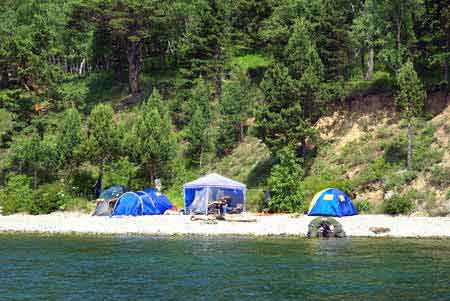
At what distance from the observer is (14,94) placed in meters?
56.5

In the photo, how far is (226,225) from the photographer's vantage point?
121ft

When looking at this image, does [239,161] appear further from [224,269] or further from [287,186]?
[224,269]

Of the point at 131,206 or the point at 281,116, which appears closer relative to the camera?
the point at 131,206

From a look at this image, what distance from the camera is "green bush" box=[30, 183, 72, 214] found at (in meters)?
45.9

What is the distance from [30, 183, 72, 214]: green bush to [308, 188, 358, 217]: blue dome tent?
718 inches

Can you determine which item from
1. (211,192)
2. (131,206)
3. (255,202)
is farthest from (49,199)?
(255,202)

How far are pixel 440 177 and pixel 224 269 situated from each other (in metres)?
22.0

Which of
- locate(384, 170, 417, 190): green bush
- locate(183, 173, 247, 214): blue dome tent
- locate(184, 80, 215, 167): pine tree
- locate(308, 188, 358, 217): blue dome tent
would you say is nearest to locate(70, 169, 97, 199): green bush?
locate(184, 80, 215, 167): pine tree

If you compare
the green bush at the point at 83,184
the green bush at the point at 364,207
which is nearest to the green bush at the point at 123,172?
the green bush at the point at 83,184

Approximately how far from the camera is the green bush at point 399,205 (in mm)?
38406

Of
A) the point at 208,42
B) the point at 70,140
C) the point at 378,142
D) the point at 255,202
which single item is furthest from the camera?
the point at 208,42

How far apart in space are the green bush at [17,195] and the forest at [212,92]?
110mm

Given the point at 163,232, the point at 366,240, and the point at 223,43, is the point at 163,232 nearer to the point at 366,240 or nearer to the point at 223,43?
the point at 366,240

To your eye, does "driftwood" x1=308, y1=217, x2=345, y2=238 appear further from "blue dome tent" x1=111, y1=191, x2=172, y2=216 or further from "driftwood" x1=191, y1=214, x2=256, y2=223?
"blue dome tent" x1=111, y1=191, x2=172, y2=216
